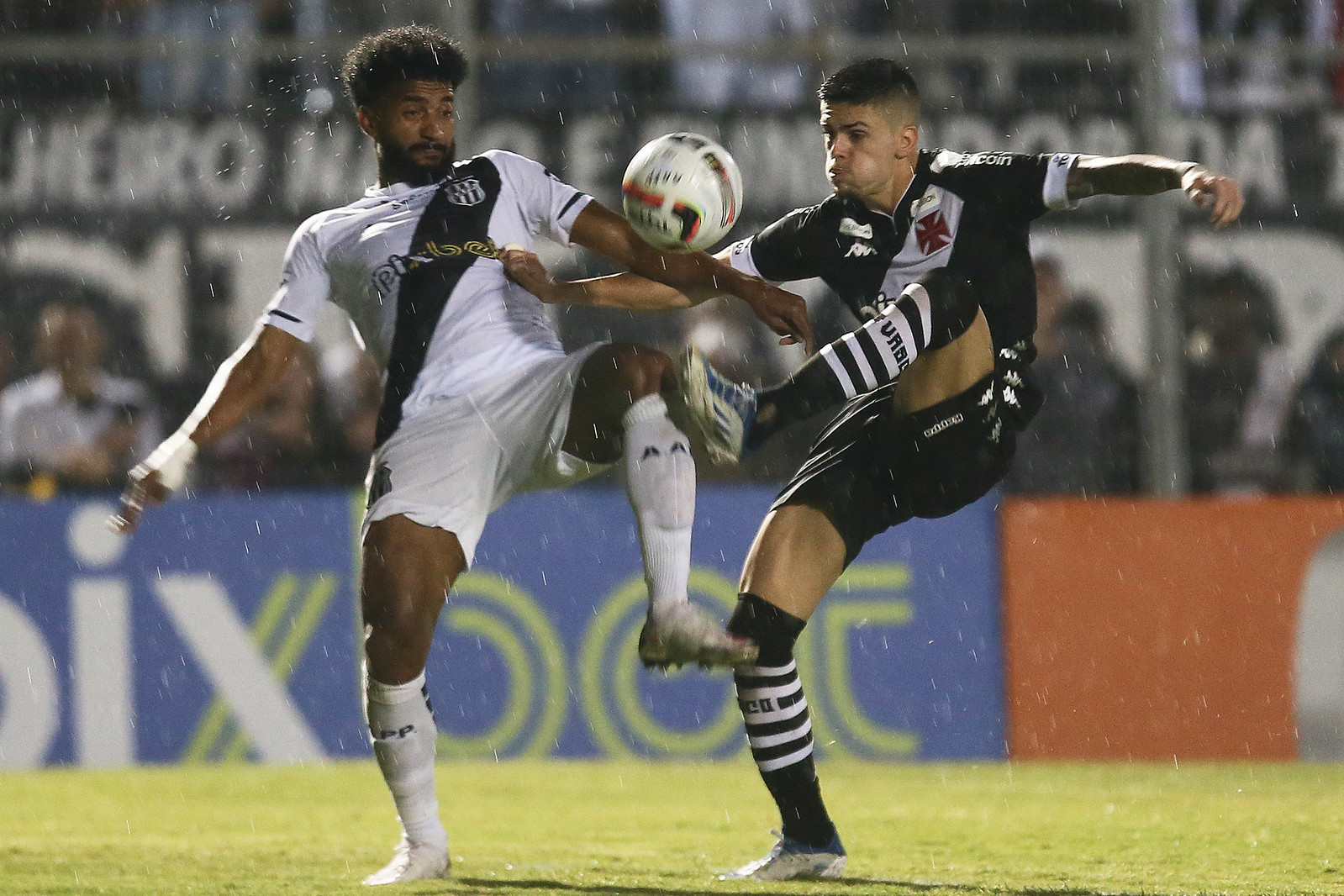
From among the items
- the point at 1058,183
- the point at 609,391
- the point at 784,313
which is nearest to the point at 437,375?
the point at 609,391

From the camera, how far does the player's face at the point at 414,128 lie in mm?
5395

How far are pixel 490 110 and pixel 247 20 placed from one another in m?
1.55

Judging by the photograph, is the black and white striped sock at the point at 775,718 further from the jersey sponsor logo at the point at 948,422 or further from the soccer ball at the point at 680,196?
the soccer ball at the point at 680,196

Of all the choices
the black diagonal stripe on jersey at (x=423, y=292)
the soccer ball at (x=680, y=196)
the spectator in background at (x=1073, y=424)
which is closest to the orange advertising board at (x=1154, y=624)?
the spectator in background at (x=1073, y=424)

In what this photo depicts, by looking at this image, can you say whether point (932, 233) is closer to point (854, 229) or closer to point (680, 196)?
point (854, 229)

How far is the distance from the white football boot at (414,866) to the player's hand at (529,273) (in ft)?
5.24

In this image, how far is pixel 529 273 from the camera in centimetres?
529

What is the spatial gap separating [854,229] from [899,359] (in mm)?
673

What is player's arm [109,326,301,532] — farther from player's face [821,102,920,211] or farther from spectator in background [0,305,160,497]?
spectator in background [0,305,160,497]

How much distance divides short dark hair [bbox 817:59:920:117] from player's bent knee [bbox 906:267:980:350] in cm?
55

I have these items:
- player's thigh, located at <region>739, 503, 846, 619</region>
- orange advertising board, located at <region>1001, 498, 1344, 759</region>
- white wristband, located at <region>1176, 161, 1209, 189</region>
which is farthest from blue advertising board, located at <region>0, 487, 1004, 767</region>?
white wristband, located at <region>1176, 161, 1209, 189</region>

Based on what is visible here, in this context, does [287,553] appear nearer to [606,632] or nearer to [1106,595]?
[606,632]

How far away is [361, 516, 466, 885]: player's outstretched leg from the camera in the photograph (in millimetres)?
5098

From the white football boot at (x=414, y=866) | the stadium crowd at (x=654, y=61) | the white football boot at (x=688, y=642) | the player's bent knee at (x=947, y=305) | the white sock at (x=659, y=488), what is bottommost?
the white football boot at (x=414, y=866)
